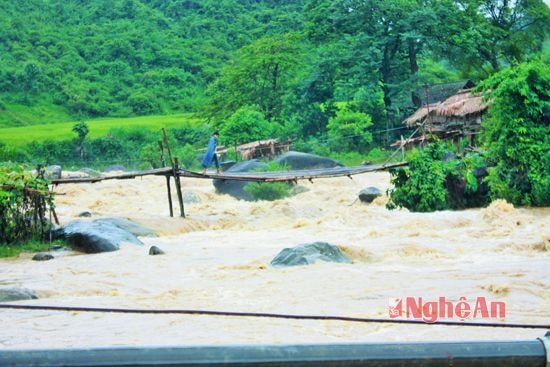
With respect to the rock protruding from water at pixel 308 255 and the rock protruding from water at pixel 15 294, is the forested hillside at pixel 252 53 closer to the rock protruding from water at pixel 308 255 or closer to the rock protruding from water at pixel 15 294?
A: the rock protruding from water at pixel 308 255

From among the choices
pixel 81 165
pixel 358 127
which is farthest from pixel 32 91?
pixel 358 127

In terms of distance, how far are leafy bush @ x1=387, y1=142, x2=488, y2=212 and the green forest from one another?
0.14 ft

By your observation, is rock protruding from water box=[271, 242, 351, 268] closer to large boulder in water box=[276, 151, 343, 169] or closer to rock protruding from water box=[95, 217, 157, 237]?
rock protruding from water box=[95, 217, 157, 237]

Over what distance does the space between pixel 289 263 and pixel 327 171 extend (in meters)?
6.94

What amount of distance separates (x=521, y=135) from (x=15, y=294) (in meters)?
10.8

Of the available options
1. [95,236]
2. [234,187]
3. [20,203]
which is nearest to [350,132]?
[234,187]

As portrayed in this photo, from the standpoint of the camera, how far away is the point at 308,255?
9.36 meters

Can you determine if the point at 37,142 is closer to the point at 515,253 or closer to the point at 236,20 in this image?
the point at 236,20

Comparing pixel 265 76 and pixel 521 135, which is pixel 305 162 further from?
pixel 265 76

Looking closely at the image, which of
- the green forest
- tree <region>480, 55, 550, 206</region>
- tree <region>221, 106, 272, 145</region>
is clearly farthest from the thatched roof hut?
tree <region>221, 106, 272, 145</region>

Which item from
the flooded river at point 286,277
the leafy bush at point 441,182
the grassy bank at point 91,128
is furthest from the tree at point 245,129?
the leafy bush at point 441,182

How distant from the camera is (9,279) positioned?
9.62 m

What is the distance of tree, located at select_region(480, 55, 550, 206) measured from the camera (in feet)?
49.7

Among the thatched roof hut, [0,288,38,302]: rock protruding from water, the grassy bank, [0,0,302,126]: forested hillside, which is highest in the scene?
[0,0,302,126]: forested hillside
